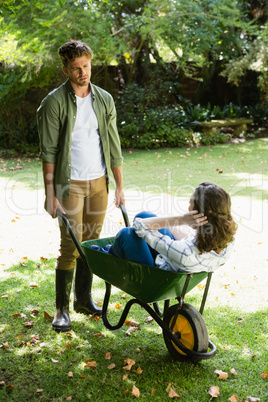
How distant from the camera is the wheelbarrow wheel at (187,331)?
2643 mm

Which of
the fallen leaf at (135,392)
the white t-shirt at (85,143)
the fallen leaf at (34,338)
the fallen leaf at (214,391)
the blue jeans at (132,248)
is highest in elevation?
the white t-shirt at (85,143)

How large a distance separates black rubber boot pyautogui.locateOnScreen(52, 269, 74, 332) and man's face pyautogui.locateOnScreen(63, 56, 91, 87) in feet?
4.50

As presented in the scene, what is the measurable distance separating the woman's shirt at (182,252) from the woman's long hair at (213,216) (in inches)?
2.0

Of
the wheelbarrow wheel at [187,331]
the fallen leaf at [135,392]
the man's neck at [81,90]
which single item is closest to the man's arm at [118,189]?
the man's neck at [81,90]

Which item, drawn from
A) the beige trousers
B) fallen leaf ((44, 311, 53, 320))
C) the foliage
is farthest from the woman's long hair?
the foliage

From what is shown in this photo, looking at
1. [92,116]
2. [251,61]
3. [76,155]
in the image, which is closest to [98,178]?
[76,155]

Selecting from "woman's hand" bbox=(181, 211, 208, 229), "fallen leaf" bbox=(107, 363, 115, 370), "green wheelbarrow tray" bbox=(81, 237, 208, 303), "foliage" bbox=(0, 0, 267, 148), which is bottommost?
"fallen leaf" bbox=(107, 363, 115, 370)

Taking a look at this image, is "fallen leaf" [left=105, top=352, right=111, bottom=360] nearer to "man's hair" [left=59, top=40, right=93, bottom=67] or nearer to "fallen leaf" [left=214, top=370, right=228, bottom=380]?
"fallen leaf" [left=214, top=370, right=228, bottom=380]

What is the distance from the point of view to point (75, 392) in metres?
2.61

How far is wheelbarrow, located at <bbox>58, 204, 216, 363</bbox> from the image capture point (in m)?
2.52

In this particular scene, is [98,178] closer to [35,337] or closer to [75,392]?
[35,337]

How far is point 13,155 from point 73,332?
32.0 ft

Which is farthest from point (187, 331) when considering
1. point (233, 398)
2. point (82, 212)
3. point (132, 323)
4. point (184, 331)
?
point (82, 212)

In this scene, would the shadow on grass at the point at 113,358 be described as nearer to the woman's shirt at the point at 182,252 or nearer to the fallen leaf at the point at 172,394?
the fallen leaf at the point at 172,394
